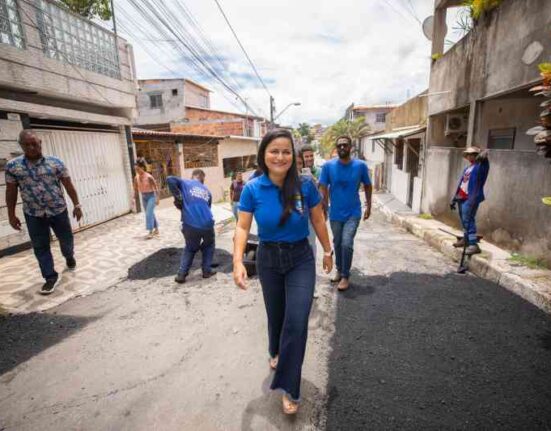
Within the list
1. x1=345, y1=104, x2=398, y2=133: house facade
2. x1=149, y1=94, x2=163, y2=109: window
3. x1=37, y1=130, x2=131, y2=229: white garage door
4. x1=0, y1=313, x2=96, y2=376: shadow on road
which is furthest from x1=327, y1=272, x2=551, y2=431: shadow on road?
x1=345, y1=104, x2=398, y2=133: house facade

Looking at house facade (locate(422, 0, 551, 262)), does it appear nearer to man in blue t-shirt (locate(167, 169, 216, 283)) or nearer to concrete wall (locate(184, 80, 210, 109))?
man in blue t-shirt (locate(167, 169, 216, 283))

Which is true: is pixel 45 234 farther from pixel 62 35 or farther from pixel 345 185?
pixel 62 35

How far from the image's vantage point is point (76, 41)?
7297 mm

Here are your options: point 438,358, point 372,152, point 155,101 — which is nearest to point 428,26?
point 438,358

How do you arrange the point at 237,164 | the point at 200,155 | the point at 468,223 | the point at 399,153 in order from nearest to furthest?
the point at 468,223 → the point at 399,153 → the point at 200,155 → the point at 237,164

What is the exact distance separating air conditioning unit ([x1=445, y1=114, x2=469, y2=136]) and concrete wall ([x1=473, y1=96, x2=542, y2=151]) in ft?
1.79

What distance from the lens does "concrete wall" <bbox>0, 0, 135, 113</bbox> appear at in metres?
5.69

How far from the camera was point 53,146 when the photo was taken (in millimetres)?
6852

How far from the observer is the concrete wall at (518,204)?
438 cm

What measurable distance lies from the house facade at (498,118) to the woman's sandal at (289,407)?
438 centimetres

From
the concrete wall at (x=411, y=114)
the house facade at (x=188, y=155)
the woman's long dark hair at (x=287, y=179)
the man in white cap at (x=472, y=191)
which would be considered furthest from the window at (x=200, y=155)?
the woman's long dark hair at (x=287, y=179)

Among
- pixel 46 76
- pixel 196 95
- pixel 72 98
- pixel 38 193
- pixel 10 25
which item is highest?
pixel 196 95

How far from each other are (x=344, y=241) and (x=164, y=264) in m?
3.12

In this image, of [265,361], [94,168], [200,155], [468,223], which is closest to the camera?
[265,361]
